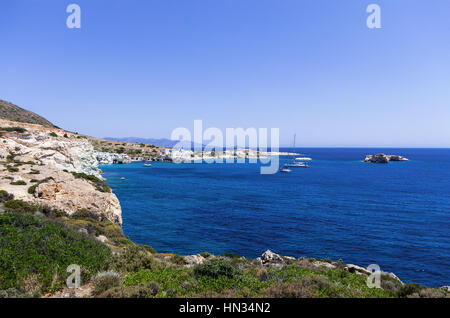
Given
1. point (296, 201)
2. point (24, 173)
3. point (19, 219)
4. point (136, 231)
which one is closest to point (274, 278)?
point (19, 219)

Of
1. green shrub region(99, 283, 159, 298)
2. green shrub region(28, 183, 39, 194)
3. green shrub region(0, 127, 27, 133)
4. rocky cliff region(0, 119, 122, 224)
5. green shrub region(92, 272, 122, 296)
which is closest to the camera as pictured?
green shrub region(99, 283, 159, 298)

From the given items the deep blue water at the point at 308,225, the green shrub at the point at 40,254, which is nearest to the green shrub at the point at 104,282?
the green shrub at the point at 40,254

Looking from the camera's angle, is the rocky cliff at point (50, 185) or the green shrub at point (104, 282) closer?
the green shrub at point (104, 282)

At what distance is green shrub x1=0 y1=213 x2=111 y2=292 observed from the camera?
691 centimetres

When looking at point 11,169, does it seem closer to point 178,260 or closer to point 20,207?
point 20,207

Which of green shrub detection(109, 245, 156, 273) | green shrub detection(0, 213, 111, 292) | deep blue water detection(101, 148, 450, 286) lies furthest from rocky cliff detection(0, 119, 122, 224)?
green shrub detection(109, 245, 156, 273)

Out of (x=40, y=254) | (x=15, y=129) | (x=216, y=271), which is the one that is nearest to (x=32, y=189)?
(x=40, y=254)

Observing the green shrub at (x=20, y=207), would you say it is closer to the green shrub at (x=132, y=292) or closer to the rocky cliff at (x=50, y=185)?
the rocky cliff at (x=50, y=185)

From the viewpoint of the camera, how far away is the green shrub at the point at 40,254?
691 cm

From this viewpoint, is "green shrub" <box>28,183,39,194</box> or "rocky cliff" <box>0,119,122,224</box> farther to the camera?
"green shrub" <box>28,183,39,194</box>

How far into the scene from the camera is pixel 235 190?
4972cm

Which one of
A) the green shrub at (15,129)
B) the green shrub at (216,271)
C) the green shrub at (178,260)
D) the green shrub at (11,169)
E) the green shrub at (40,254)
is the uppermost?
the green shrub at (15,129)

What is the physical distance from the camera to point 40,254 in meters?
7.89

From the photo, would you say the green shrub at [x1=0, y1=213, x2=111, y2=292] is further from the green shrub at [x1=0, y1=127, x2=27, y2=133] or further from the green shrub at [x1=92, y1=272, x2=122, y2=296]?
the green shrub at [x1=0, y1=127, x2=27, y2=133]
